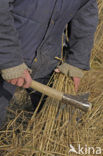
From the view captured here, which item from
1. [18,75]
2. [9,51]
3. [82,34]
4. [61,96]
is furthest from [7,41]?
[82,34]

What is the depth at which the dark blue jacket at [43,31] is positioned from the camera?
1.40 m

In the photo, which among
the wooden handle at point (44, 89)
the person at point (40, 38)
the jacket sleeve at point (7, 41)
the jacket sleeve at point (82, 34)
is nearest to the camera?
the jacket sleeve at point (7, 41)

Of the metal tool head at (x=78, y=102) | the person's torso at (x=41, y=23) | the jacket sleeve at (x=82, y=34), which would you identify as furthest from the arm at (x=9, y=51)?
the jacket sleeve at (x=82, y=34)

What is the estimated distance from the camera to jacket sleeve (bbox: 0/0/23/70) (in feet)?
4.27

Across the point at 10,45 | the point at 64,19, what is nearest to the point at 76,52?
the point at 64,19

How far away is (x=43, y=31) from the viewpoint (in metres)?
1.64

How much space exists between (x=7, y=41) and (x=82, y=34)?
0.71 meters

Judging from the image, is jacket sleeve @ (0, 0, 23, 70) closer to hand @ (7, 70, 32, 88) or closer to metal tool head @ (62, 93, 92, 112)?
hand @ (7, 70, 32, 88)

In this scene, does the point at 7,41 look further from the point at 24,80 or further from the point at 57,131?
the point at 57,131

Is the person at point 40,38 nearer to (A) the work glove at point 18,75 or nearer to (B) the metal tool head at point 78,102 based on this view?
(A) the work glove at point 18,75

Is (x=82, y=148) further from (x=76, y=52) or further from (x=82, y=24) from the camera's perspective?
(x=82, y=24)

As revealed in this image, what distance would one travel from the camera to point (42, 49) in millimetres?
1720

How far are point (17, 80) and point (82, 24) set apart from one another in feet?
2.36

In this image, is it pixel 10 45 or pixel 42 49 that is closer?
pixel 10 45
